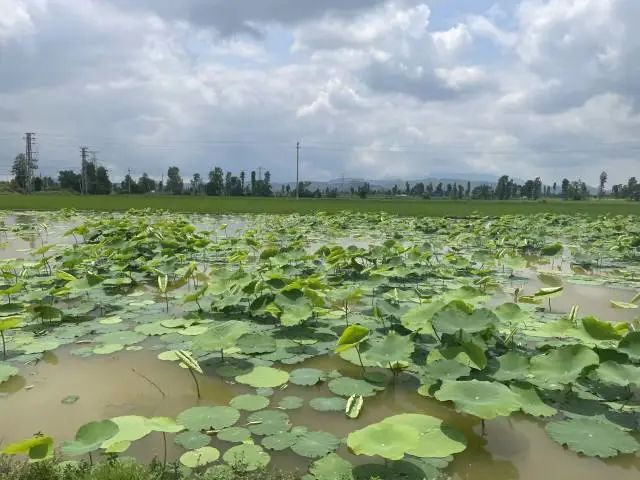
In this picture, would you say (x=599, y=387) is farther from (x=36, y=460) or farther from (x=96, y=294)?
(x=96, y=294)

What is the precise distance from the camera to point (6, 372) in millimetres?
3027

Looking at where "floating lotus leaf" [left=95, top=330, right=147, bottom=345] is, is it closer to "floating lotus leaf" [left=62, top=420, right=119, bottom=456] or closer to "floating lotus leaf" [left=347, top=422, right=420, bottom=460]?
"floating lotus leaf" [left=62, top=420, right=119, bottom=456]

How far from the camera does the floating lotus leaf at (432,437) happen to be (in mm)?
2162

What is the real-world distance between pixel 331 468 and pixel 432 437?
506 mm

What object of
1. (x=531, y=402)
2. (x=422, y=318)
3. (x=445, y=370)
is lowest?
(x=531, y=402)

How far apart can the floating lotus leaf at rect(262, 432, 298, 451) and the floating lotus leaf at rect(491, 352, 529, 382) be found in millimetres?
1295

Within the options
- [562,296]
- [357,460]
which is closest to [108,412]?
[357,460]

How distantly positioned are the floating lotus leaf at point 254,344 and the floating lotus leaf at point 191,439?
3.18ft

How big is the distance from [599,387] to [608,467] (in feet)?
2.55

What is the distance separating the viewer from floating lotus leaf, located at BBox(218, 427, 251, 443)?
2.38 m

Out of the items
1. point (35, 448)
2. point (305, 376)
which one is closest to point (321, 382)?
point (305, 376)

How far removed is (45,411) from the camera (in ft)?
9.00

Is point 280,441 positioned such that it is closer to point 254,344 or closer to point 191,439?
point 191,439

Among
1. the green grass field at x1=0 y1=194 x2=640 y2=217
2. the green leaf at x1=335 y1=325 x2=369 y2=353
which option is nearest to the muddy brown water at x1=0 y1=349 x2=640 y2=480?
the green leaf at x1=335 y1=325 x2=369 y2=353
